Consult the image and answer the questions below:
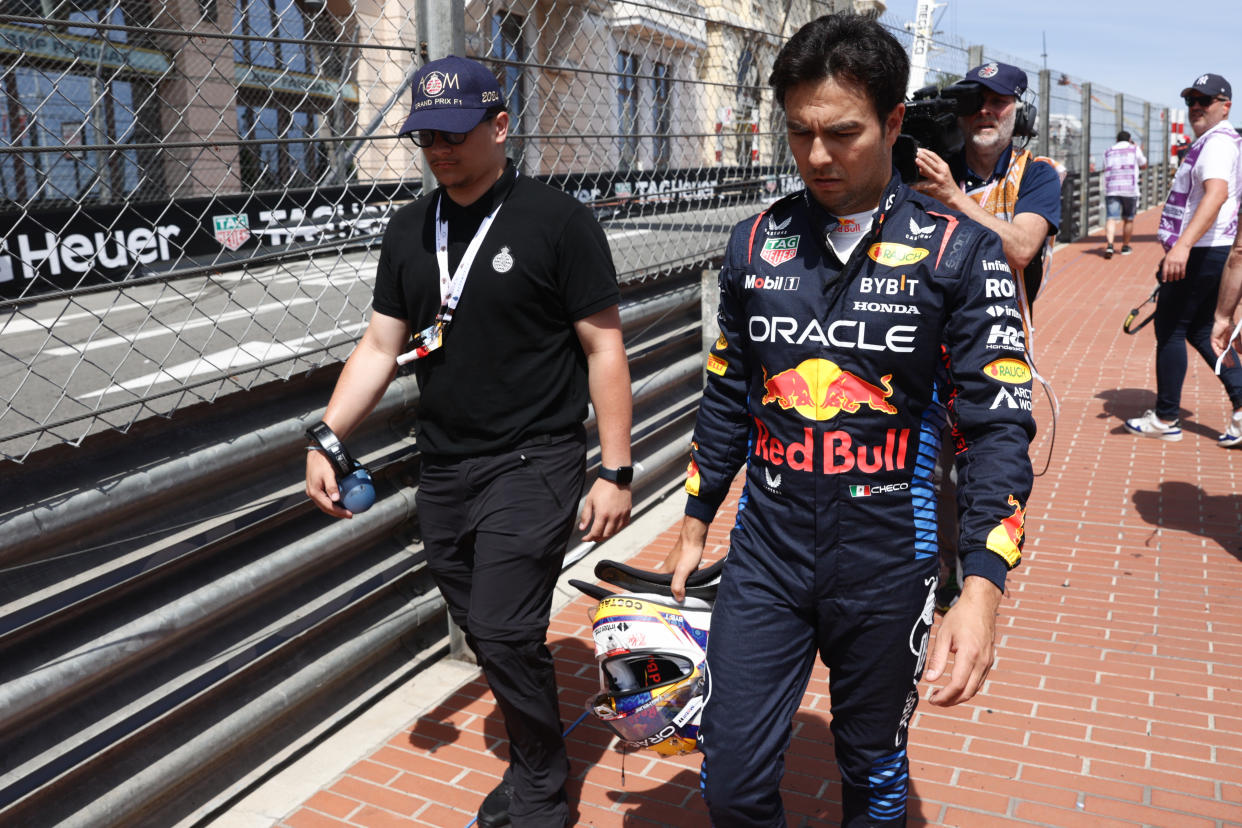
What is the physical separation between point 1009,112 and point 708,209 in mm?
2844

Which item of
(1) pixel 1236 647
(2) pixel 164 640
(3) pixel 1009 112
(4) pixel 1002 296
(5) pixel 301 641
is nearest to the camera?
(4) pixel 1002 296

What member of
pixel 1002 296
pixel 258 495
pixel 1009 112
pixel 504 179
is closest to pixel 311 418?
pixel 258 495

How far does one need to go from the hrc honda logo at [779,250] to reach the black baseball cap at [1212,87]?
576 cm

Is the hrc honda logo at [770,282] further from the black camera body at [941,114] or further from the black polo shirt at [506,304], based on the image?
the black camera body at [941,114]

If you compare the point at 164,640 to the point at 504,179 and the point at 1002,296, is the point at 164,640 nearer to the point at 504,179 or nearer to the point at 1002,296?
the point at 504,179

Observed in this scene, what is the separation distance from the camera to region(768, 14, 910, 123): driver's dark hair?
210cm

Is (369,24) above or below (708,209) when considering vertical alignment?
above

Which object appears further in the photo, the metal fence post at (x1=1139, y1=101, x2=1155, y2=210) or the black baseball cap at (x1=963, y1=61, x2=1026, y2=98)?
the metal fence post at (x1=1139, y1=101, x2=1155, y2=210)

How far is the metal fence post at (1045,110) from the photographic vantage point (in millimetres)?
15828

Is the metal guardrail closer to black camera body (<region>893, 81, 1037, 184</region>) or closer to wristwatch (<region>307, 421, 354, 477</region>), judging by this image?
wristwatch (<region>307, 421, 354, 477</region>)

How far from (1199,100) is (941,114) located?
160 inches

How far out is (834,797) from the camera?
10.6 feet

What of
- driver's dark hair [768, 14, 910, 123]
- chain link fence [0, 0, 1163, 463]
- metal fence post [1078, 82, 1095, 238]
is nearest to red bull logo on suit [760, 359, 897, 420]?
driver's dark hair [768, 14, 910, 123]

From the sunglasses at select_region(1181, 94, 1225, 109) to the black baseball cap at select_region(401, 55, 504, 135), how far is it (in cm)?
569
